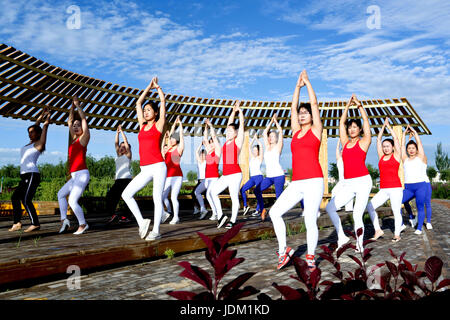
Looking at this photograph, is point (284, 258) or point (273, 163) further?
point (273, 163)

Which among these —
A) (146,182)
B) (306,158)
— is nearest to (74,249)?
(146,182)

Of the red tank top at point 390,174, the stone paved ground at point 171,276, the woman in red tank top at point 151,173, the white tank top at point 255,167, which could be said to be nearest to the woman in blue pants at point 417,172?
the red tank top at point 390,174

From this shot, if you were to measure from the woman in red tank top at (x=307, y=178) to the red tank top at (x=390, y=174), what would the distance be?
3.12m

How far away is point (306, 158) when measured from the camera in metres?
4.50

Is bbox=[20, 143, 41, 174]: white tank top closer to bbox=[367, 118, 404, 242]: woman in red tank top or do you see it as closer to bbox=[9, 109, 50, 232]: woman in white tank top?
bbox=[9, 109, 50, 232]: woman in white tank top

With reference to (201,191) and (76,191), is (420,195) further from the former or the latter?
(76,191)

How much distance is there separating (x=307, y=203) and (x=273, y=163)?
4998 millimetres

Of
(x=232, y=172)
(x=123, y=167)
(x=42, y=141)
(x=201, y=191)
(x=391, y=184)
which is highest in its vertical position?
(x=42, y=141)

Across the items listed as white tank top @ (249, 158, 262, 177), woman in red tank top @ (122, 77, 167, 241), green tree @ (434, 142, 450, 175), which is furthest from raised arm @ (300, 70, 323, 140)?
green tree @ (434, 142, 450, 175)

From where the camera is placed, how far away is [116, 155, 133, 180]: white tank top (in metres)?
8.23

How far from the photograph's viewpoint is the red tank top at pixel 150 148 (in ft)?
18.0

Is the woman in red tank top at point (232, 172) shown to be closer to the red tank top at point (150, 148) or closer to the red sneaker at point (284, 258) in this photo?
the red tank top at point (150, 148)

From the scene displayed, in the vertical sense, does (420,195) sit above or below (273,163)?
below
